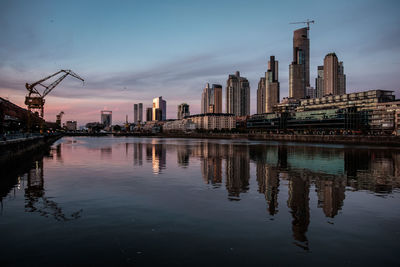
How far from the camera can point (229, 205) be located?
2044 centimetres

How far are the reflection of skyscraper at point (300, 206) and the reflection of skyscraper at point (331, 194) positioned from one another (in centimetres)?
102

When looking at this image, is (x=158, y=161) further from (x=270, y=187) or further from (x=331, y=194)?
(x=331, y=194)

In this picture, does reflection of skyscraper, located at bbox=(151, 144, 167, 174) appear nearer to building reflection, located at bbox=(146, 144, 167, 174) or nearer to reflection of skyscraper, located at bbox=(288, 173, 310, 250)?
building reflection, located at bbox=(146, 144, 167, 174)

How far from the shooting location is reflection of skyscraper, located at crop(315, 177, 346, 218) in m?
19.5

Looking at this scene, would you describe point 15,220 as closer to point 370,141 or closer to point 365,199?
point 365,199

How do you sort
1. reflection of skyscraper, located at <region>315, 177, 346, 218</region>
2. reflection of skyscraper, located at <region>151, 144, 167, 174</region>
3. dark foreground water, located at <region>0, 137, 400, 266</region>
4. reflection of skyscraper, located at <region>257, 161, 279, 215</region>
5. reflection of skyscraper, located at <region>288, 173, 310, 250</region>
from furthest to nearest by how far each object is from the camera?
reflection of skyscraper, located at <region>151, 144, 167, 174</region>, reflection of skyscraper, located at <region>257, 161, 279, 215</region>, reflection of skyscraper, located at <region>315, 177, 346, 218</region>, reflection of skyscraper, located at <region>288, 173, 310, 250</region>, dark foreground water, located at <region>0, 137, 400, 266</region>

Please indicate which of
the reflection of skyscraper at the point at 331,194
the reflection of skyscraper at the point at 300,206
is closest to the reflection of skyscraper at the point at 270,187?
the reflection of skyscraper at the point at 300,206

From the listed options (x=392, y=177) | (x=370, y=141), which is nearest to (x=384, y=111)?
(x=370, y=141)

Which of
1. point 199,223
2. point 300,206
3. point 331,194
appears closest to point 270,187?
point 331,194

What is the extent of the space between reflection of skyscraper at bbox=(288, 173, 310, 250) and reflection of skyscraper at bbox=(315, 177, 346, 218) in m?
1.02

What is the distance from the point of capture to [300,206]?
20125 millimetres

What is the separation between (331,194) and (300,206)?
18.4 feet

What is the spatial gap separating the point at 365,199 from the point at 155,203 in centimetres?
1582

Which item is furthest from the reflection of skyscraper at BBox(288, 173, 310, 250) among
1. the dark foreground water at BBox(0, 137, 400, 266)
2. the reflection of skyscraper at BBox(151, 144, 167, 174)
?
the reflection of skyscraper at BBox(151, 144, 167, 174)
